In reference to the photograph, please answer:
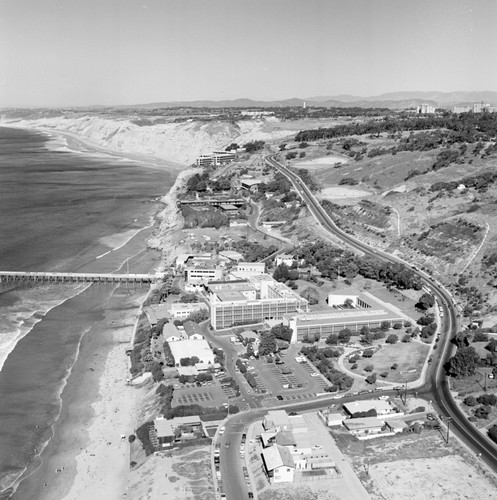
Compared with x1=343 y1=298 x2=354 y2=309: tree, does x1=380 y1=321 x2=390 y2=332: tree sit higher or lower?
higher

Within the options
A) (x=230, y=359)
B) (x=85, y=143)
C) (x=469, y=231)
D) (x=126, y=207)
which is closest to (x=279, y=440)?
(x=230, y=359)

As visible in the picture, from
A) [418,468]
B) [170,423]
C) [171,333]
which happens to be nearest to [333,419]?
[418,468]

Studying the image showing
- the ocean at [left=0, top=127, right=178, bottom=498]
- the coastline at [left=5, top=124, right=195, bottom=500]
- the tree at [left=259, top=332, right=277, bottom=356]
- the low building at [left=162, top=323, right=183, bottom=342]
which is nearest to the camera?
the coastline at [left=5, top=124, right=195, bottom=500]

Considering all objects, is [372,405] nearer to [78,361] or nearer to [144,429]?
[144,429]

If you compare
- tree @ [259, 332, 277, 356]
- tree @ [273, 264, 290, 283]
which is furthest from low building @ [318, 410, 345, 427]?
tree @ [273, 264, 290, 283]

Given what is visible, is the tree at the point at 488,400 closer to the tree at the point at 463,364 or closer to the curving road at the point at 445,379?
the curving road at the point at 445,379

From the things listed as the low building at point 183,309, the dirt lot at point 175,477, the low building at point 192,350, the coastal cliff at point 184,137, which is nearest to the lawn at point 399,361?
Result: the low building at point 192,350

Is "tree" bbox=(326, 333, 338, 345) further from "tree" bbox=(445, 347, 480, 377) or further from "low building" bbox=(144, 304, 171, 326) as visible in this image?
"low building" bbox=(144, 304, 171, 326)

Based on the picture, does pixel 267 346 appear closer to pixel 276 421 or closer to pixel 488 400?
pixel 276 421
